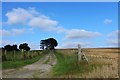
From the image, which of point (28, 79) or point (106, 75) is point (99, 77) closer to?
point (106, 75)

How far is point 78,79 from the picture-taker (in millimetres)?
12297

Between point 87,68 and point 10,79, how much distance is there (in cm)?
399

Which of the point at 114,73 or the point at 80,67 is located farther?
the point at 80,67

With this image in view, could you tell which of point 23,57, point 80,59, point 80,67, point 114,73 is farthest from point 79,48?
point 23,57

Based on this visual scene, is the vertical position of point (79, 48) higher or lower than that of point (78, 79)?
higher

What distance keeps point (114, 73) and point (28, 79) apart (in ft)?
13.1

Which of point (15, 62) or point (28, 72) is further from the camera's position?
point (15, 62)

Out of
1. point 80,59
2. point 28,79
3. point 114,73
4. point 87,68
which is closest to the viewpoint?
point 114,73

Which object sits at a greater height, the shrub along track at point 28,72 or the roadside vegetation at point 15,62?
the roadside vegetation at point 15,62

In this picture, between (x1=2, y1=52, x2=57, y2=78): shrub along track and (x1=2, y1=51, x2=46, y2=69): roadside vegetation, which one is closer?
(x1=2, y1=52, x2=57, y2=78): shrub along track

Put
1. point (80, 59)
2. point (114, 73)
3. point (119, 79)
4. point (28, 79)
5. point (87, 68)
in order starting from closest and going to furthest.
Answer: point (119, 79)
point (114, 73)
point (28, 79)
point (87, 68)
point (80, 59)

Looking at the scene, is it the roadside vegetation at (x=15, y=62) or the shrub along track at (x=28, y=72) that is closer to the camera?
the shrub along track at (x=28, y=72)

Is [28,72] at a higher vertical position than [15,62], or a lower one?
lower

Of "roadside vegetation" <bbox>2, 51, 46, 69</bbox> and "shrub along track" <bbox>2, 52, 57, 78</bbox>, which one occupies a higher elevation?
"roadside vegetation" <bbox>2, 51, 46, 69</bbox>
